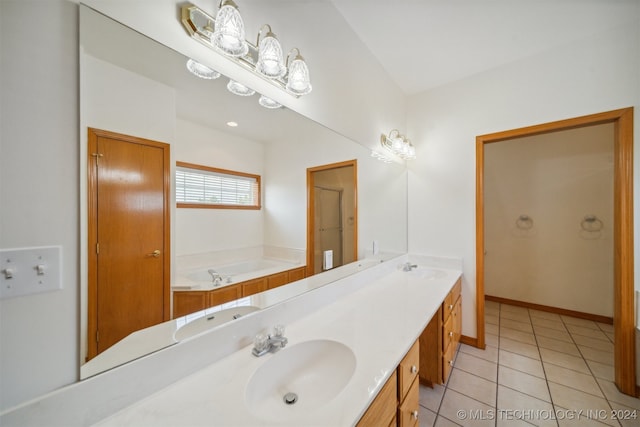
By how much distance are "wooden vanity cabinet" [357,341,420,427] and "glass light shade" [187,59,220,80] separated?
1.34m

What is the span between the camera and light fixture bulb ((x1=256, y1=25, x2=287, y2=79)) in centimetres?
101

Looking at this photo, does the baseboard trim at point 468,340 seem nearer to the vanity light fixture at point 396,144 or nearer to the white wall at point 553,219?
the white wall at point 553,219

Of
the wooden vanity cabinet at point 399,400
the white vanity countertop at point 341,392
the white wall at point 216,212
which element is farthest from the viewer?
the white wall at point 216,212

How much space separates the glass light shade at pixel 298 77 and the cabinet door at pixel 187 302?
42.2 inches

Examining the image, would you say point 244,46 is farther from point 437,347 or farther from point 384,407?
point 437,347

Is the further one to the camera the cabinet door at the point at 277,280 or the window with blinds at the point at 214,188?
the cabinet door at the point at 277,280

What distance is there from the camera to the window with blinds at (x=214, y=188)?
886 mm

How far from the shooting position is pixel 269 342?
3.09 feet

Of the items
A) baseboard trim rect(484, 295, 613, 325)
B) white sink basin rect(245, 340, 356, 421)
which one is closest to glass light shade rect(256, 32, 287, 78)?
white sink basin rect(245, 340, 356, 421)

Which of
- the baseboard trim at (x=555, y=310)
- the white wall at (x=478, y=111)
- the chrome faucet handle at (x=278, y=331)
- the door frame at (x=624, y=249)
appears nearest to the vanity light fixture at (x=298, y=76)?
the chrome faucet handle at (x=278, y=331)

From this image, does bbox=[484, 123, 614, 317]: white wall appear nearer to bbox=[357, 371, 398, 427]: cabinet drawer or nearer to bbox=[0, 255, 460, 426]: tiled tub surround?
bbox=[0, 255, 460, 426]: tiled tub surround

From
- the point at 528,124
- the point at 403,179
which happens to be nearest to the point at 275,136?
the point at 403,179

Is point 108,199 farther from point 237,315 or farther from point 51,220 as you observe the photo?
point 237,315

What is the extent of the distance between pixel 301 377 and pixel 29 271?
93 cm
